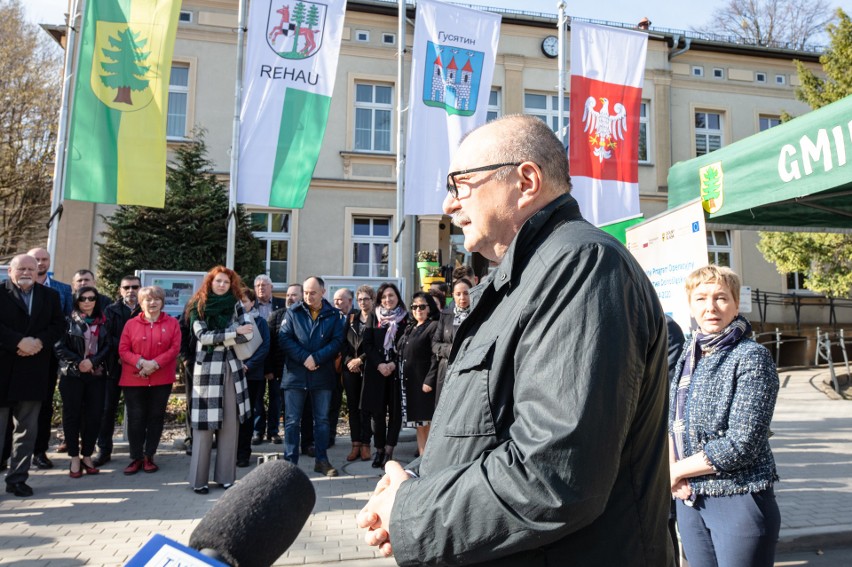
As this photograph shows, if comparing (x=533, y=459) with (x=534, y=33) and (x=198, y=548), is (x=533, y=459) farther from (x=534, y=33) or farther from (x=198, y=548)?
(x=534, y=33)

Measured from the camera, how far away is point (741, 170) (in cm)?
441

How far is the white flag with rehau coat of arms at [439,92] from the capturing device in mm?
10945

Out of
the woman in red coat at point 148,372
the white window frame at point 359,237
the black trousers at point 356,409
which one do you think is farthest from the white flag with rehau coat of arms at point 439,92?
the white window frame at point 359,237

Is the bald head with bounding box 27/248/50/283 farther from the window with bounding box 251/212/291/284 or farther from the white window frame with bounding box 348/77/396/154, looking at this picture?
the white window frame with bounding box 348/77/396/154

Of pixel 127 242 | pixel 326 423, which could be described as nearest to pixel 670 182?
pixel 326 423

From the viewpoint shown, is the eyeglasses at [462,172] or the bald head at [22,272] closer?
the eyeglasses at [462,172]

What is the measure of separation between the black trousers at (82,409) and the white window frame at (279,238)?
37.1 ft

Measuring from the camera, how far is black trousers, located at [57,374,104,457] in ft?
19.8

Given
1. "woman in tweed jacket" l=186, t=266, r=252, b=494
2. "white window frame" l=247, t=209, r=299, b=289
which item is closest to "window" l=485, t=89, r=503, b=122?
"white window frame" l=247, t=209, r=299, b=289

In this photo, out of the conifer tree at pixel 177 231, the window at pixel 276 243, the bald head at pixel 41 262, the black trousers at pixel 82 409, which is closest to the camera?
the black trousers at pixel 82 409

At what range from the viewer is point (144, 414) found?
6.43 meters

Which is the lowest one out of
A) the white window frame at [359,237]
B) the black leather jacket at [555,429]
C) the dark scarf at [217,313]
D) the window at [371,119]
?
the black leather jacket at [555,429]

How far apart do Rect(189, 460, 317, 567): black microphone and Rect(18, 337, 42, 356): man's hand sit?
5.17 m

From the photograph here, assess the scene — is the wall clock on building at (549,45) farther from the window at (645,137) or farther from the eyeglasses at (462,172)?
the eyeglasses at (462,172)
